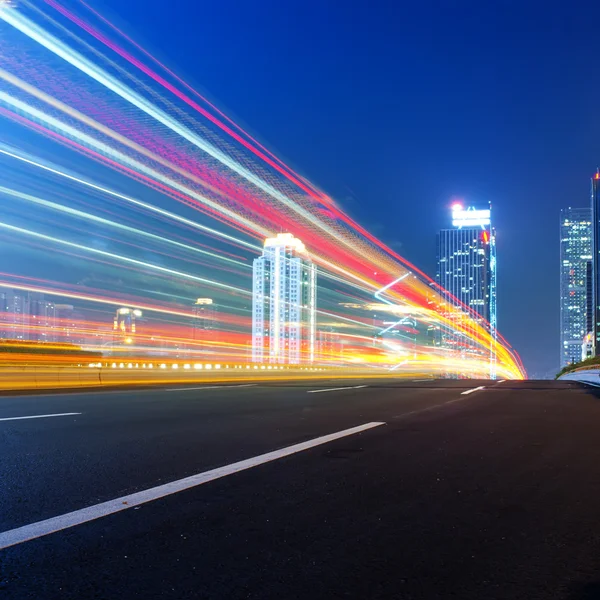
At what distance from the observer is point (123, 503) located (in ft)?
13.6

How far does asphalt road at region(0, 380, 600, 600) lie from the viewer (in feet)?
9.30

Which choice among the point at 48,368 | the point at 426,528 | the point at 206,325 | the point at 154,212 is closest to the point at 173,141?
the point at 154,212

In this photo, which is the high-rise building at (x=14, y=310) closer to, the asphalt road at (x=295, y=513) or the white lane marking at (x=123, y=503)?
the asphalt road at (x=295, y=513)

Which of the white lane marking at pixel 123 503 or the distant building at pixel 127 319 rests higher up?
the distant building at pixel 127 319

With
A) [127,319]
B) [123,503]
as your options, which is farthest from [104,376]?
[127,319]

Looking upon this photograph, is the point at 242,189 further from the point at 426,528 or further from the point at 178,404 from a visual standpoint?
the point at 426,528

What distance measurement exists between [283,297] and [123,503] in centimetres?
12025

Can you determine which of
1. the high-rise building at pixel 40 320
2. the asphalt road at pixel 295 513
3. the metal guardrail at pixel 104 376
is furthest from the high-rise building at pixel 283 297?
the asphalt road at pixel 295 513

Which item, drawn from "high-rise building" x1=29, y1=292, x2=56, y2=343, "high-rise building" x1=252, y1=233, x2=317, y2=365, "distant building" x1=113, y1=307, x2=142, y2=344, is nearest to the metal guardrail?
"high-rise building" x1=29, y1=292, x2=56, y2=343

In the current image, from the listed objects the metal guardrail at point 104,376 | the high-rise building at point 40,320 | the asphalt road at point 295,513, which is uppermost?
the high-rise building at point 40,320

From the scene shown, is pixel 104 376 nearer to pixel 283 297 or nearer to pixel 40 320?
pixel 40 320

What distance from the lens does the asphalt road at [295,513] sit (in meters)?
2.84

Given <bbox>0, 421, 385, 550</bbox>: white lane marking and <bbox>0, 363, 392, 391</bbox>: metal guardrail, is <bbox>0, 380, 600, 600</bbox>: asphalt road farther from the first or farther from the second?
<bbox>0, 363, 392, 391</bbox>: metal guardrail

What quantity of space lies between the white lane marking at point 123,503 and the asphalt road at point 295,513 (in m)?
0.02
